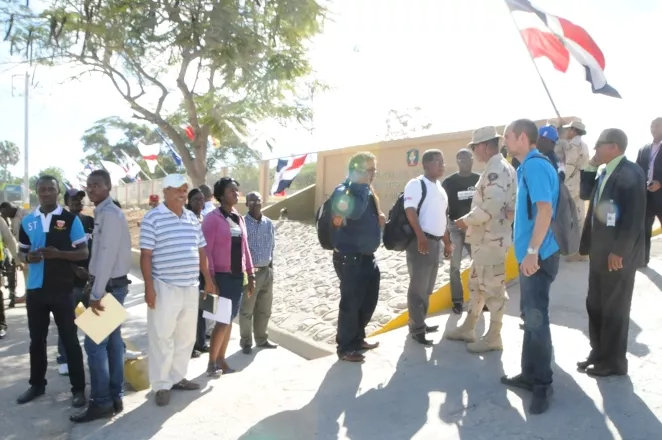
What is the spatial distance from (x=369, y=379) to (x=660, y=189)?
3929 mm

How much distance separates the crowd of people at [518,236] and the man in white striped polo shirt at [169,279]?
1.27 metres

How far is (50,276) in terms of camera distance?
172 inches

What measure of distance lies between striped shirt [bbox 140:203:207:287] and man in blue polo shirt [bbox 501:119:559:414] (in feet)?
7.91

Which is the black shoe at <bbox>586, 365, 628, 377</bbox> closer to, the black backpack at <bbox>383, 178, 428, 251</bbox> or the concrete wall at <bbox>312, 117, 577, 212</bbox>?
the black backpack at <bbox>383, 178, 428, 251</bbox>

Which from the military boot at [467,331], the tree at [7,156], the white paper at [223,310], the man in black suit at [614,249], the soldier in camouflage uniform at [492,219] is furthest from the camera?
the tree at [7,156]

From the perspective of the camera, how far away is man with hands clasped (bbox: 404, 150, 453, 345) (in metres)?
5.02

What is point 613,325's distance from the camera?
391 centimetres

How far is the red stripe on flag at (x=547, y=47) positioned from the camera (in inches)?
264

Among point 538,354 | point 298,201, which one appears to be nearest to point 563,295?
point 538,354

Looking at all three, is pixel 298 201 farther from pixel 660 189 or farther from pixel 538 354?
pixel 538 354

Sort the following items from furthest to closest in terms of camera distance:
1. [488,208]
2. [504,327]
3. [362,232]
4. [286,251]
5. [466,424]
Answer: [286,251]
[504,327]
[362,232]
[488,208]
[466,424]

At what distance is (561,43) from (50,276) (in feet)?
19.9

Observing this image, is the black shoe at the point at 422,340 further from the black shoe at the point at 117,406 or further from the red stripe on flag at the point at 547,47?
the red stripe on flag at the point at 547,47

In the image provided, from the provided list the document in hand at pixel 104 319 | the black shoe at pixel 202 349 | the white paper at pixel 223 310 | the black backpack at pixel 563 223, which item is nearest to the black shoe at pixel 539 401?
the black backpack at pixel 563 223
